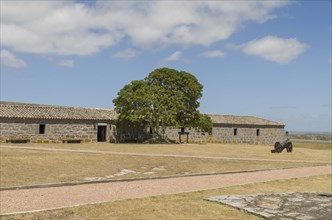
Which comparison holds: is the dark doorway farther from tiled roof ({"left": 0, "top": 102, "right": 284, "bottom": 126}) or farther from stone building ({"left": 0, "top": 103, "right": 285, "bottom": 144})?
Result: tiled roof ({"left": 0, "top": 102, "right": 284, "bottom": 126})

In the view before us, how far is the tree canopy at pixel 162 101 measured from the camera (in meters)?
36.5

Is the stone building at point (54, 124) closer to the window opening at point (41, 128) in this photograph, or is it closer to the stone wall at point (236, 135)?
the window opening at point (41, 128)

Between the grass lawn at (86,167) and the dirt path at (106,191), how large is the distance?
143cm

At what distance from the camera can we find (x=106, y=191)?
11.1 m

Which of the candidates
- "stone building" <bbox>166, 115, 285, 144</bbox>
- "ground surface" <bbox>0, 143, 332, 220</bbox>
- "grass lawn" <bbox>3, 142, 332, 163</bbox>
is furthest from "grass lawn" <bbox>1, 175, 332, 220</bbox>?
"stone building" <bbox>166, 115, 285, 144</bbox>

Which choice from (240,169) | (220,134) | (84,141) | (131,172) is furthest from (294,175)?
(220,134)

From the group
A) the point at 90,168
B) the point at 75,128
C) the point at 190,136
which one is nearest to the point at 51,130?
the point at 75,128

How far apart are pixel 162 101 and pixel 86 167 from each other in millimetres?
20893

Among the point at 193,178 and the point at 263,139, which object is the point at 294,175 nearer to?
the point at 193,178

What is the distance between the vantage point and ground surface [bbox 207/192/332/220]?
334 inches

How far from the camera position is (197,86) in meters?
38.6

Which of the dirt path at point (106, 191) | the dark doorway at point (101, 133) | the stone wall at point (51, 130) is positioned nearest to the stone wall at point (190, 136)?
the stone wall at point (51, 130)

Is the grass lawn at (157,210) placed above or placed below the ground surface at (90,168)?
below

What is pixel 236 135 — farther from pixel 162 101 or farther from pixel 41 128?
pixel 41 128
